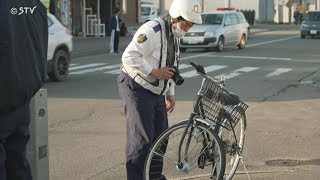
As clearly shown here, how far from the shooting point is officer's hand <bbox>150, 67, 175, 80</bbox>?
15.2ft

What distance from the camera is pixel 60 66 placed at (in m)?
14.2

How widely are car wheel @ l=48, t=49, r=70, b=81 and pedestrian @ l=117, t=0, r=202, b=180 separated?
9.30 meters

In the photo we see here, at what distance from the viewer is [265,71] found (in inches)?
661

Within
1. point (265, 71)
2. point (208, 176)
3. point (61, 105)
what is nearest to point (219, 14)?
point (265, 71)

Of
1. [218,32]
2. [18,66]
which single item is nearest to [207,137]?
[18,66]

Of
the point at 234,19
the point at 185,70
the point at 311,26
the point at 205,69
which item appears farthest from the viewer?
the point at 311,26

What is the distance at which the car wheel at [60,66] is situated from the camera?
13.9 metres

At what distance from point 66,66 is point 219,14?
40.9 feet

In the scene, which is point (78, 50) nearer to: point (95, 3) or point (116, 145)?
point (95, 3)

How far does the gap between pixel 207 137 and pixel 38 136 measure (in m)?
1.49

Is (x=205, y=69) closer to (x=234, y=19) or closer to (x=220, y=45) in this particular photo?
(x=220, y=45)

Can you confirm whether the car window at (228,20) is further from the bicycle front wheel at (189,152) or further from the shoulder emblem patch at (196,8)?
the shoulder emblem patch at (196,8)

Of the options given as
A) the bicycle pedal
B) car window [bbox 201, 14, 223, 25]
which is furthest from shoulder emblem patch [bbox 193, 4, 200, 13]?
car window [bbox 201, 14, 223, 25]

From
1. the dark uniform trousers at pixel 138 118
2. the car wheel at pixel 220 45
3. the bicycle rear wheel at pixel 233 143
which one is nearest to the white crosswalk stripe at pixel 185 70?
the car wheel at pixel 220 45
